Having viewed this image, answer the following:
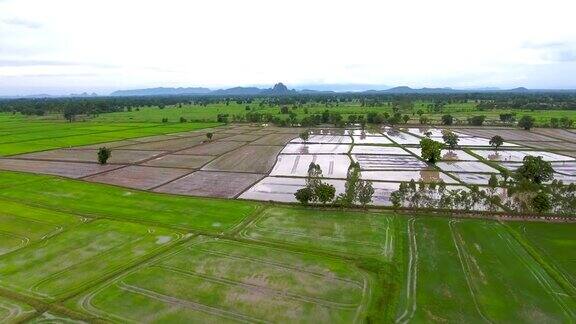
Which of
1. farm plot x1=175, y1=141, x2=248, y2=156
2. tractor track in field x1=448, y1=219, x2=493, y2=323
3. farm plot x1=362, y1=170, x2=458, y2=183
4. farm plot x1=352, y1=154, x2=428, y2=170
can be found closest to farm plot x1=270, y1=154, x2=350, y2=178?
farm plot x1=352, y1=154, x2=428, y2=170

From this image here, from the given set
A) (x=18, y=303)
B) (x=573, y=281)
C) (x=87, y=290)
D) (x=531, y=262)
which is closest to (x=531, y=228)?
(x=531, y=262)

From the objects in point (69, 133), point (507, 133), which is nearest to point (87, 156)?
point (69, 133)

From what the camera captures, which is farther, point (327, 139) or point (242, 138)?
point (242, 138)

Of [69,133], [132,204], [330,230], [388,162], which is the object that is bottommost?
[330,230]

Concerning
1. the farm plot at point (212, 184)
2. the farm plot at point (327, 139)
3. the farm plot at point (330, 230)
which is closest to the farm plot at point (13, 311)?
the farm plot at point (330, 230)

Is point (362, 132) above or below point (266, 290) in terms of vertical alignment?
above

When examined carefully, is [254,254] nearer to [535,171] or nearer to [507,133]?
[535,171]
